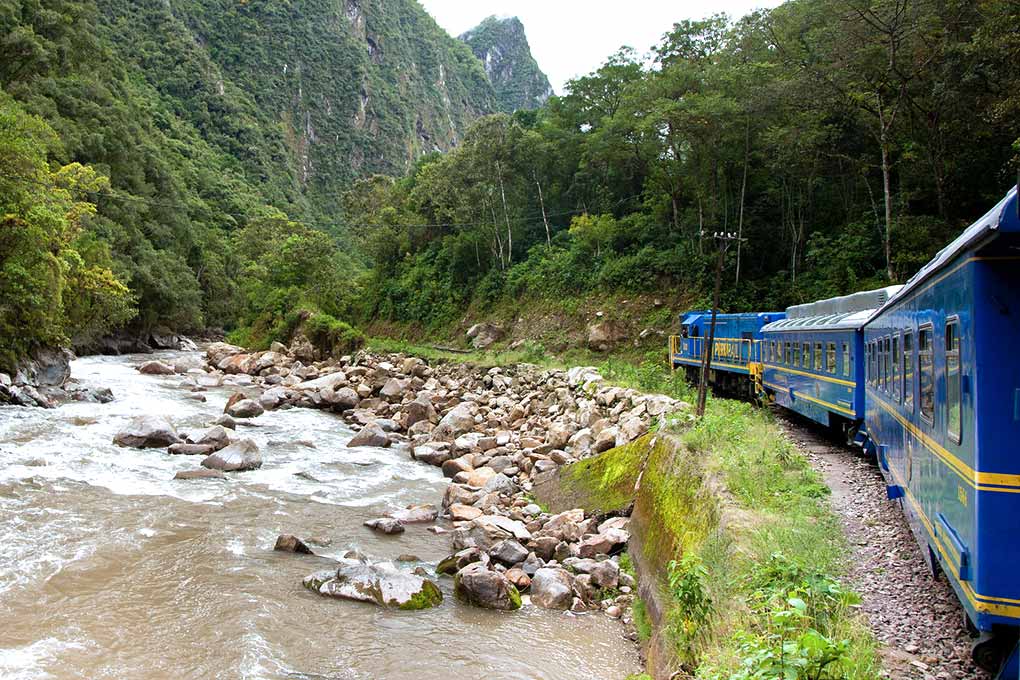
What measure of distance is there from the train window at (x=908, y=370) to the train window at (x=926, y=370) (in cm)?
34

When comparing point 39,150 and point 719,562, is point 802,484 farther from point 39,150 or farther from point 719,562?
point 39,150

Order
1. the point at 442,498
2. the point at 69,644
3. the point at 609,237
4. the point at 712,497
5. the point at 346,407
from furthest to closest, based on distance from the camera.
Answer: the point at 609,237 < the point at 346,407 < the point at 442,498 < the point at 712,497 < the point at 69,644

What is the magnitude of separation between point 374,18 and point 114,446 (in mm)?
152619

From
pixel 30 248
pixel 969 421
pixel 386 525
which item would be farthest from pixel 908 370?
pixel 30 248

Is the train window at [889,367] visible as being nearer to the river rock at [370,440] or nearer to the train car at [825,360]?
the train car at [825,360]

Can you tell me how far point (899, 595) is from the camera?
17.4 ft

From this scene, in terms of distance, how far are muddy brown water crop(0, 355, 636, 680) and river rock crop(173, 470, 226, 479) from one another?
273 millimetres

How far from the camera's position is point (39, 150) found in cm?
1986

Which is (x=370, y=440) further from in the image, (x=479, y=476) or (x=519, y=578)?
(x=519, y=578)

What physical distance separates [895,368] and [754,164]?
21.5m

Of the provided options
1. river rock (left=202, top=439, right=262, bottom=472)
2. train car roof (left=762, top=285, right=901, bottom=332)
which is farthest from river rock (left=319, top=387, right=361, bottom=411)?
train car roof (left=762, top=285, right=901, bottom=332)

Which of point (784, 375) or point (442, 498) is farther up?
point (784, 375)

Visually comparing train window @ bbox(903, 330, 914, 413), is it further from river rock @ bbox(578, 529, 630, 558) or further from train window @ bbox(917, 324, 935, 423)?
river rock @ bbox(578, 529, 630, 558)

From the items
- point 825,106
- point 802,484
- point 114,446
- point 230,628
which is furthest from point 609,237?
point 230,628
